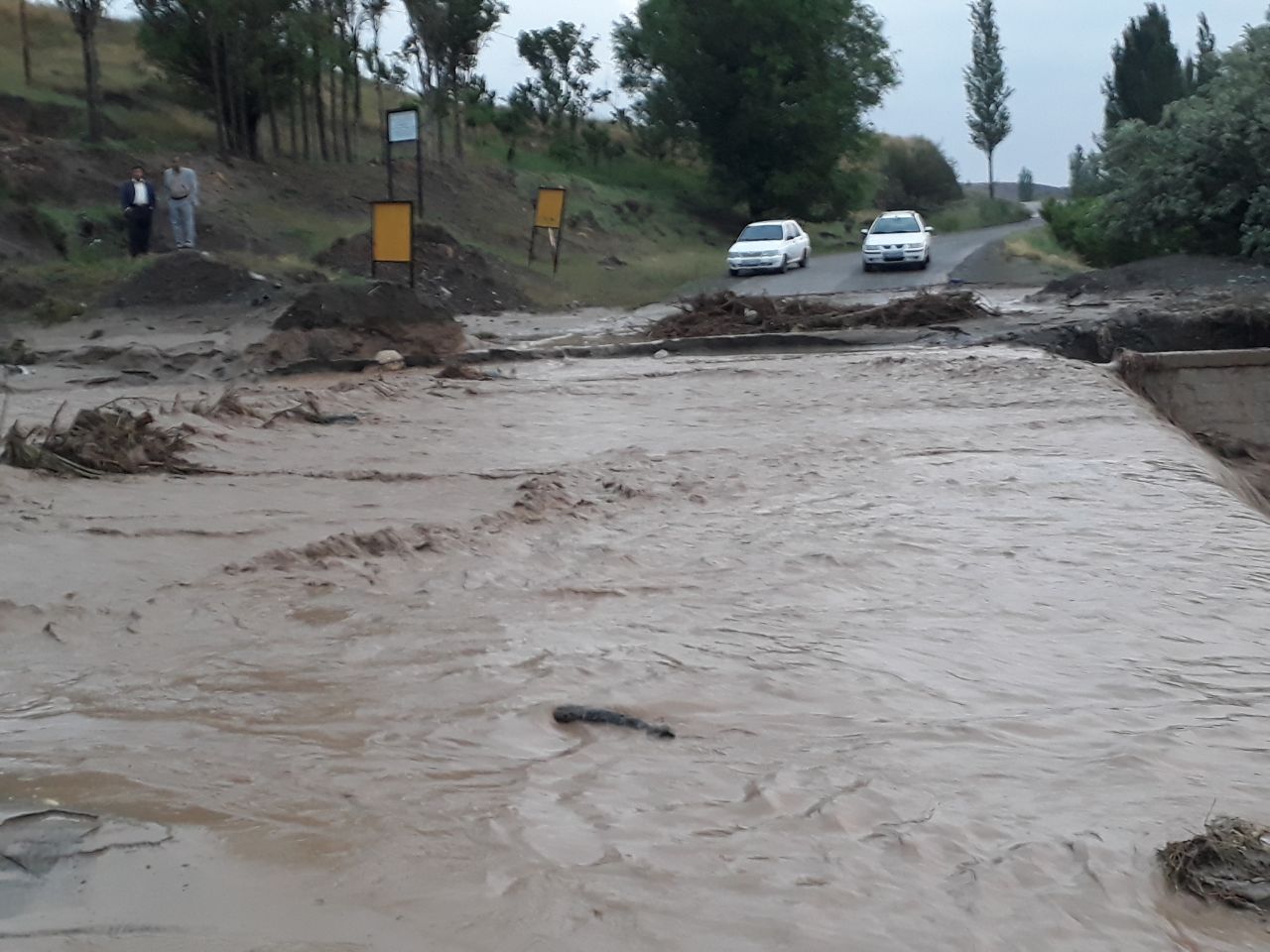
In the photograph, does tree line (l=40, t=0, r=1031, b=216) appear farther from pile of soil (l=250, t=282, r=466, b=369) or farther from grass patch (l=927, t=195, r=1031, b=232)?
pile of soil (l=250, t=282, r=466, b=369)

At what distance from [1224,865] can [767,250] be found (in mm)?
29500

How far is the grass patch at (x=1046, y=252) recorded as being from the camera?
33188 mm

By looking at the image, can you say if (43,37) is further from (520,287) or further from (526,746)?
(526,746)

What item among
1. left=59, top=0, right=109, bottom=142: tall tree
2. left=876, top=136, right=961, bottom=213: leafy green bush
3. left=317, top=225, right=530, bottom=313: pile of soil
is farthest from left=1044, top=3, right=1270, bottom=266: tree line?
left=876, top=136, right=961, bottom=213: leafy green bush

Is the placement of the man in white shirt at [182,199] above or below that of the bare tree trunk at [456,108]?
below

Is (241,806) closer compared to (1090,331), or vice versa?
(241,806)

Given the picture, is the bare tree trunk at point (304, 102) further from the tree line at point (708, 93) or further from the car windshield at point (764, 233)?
the car windshield at point (764, 233)

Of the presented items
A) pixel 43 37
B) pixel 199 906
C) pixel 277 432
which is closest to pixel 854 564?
pixel 199 906

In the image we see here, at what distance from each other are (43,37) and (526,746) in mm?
38098

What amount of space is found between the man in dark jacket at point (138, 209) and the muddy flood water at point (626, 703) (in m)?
12.6

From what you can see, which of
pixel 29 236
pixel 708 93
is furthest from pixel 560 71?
pixel 29 236

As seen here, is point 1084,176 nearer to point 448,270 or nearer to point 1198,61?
point 1198,61

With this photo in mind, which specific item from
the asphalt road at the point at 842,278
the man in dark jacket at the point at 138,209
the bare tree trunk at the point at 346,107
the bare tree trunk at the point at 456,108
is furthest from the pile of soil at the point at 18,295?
the bare tree trunk at the point at 456,108

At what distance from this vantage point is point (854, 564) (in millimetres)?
6672
